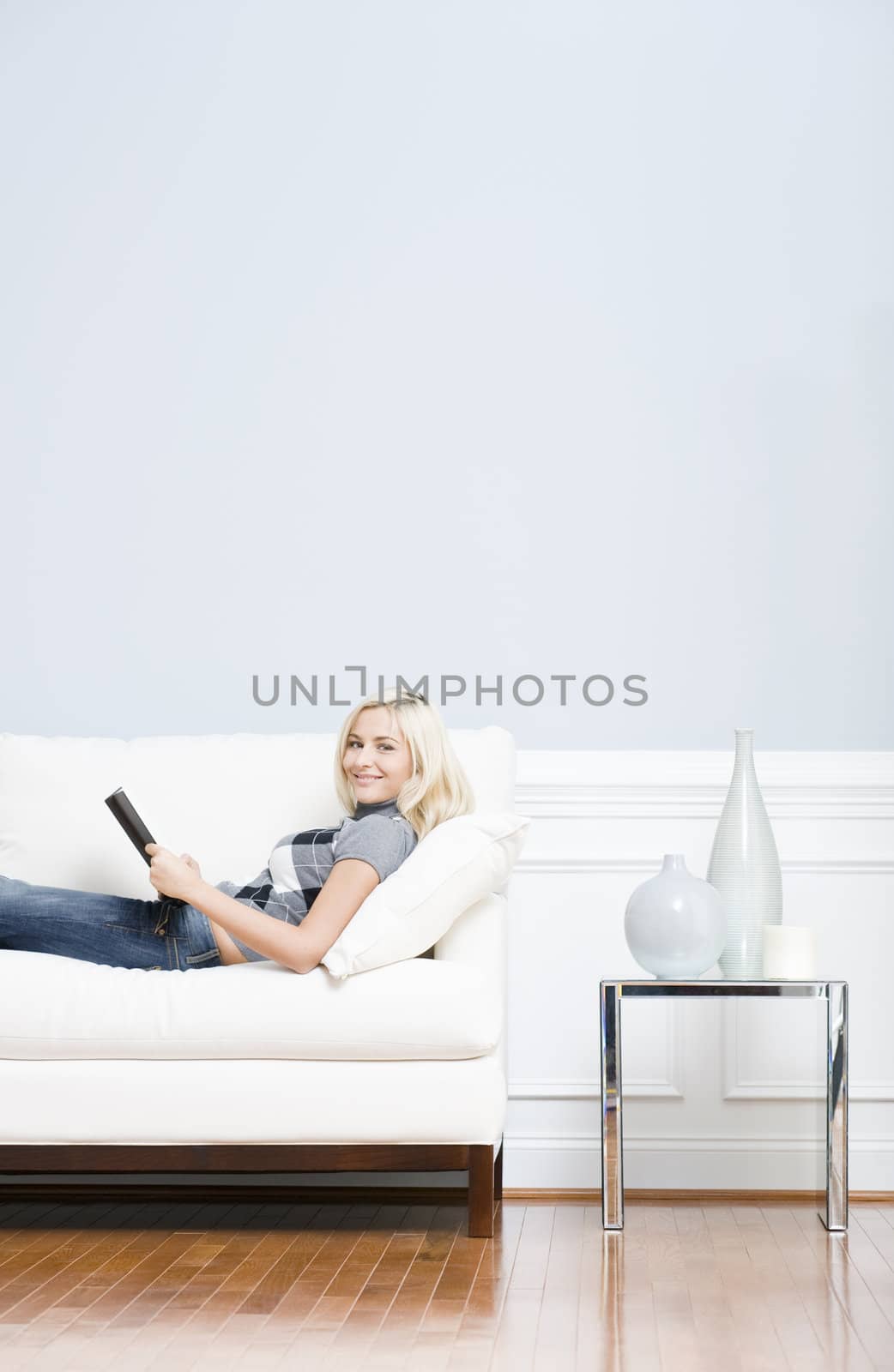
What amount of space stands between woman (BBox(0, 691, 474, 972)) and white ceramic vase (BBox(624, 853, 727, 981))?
40cm

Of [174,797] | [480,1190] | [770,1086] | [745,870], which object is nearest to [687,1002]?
[770,1086]

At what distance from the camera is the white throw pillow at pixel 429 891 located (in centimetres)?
228

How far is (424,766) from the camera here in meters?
2.59

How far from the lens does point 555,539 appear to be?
10.2 feet

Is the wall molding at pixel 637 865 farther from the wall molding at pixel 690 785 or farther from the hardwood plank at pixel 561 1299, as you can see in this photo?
the hardwood plank at pixel 561 1299

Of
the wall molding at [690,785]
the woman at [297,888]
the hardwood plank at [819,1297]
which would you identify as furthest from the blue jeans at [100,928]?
the hardwood plank at [819,1297]

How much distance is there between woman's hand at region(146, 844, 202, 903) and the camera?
229 centimetres

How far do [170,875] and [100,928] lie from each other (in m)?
0.25

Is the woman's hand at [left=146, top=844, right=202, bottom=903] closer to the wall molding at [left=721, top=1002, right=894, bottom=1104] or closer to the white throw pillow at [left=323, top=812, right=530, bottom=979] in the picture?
the white throw pillow at [left=323, top=812, right=530, bottom=979]

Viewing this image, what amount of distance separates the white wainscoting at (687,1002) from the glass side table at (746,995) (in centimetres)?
40

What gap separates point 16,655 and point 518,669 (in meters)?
1.20

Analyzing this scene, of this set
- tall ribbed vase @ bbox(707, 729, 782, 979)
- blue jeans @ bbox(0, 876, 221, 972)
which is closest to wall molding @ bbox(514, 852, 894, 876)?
tall ribbed vase @ bbox(707, 729, 782, 979)

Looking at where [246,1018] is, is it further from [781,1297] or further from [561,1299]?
[781,1297]

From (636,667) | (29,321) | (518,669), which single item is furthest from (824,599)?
(29,321)
